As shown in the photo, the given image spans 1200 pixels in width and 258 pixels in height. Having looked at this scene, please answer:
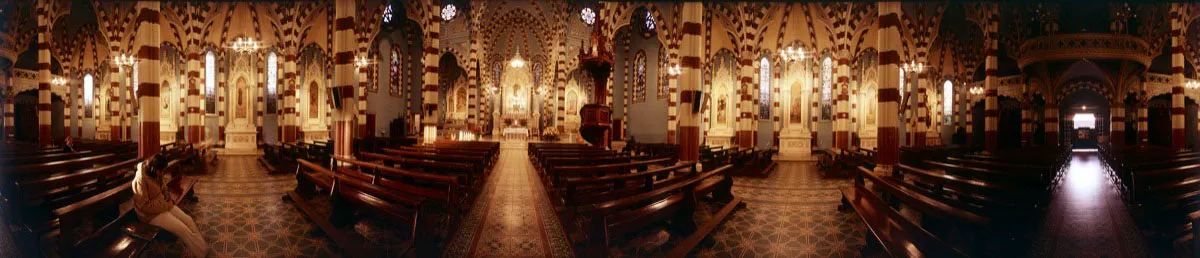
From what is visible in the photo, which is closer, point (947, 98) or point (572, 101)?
point (947, 98)

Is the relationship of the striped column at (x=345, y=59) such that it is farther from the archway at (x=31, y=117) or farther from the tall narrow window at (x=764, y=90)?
the archway at (x=31, y=117)

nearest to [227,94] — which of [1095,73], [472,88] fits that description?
[472,88]

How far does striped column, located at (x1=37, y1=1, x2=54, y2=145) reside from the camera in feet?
47.6

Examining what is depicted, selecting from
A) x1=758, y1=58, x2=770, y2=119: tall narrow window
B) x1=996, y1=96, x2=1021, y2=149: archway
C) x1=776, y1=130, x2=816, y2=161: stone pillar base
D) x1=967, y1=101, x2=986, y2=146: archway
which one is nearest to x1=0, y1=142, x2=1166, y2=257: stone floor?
x1=776, y1=130, x2=816, y2=161: stone pillar base

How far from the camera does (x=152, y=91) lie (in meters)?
9.46

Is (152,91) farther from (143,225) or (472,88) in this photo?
(472,88)

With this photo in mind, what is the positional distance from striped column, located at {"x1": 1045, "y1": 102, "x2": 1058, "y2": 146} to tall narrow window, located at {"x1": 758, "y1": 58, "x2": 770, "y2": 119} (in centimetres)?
1374

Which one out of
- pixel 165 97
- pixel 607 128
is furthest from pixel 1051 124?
pixel 165 97

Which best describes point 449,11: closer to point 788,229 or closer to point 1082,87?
point 788,229

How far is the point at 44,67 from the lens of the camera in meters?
15.0

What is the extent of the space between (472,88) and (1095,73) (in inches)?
1164

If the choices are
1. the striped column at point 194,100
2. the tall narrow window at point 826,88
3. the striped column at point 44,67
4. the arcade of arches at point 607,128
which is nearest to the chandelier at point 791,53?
the arcade of arches at point 607,128

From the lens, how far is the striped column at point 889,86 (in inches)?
381

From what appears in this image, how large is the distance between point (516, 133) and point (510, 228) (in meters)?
21.2
